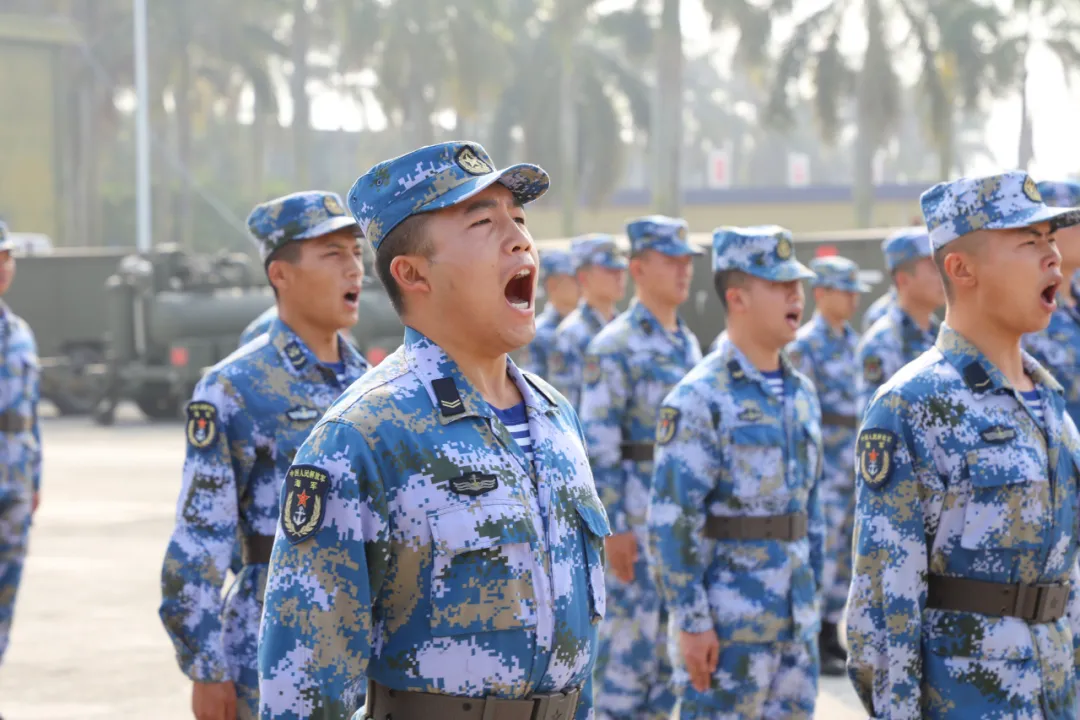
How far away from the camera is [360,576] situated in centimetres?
270

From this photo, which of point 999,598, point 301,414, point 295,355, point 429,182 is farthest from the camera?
point 295,355

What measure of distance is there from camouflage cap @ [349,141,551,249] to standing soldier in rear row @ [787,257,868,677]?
6.19 meters

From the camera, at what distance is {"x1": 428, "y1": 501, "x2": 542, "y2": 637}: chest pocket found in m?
2.76

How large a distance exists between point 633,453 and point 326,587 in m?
4.83

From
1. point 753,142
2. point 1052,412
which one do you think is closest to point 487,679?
point 1052,412

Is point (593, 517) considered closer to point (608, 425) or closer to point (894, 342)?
point (608, 425)

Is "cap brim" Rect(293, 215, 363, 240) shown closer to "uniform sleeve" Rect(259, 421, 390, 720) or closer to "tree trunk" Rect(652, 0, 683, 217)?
"uniform sleeve" Rect(259, 421, 390, 720)

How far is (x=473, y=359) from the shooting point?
296cm

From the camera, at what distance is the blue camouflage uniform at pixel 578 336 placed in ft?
32.3

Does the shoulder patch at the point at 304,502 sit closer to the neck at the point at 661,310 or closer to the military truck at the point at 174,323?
the neck at the point at 661,310

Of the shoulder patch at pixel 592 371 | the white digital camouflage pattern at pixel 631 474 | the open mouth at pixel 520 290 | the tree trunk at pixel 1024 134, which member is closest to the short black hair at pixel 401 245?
the open mouth at pixel 520 290

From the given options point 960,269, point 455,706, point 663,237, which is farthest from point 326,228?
point 663,237

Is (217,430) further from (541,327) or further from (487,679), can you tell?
(541,327)

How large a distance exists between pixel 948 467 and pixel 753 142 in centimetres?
9077
